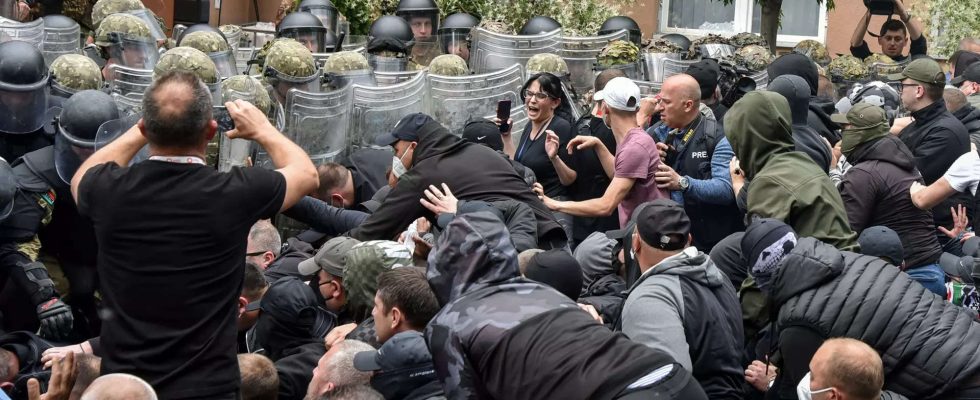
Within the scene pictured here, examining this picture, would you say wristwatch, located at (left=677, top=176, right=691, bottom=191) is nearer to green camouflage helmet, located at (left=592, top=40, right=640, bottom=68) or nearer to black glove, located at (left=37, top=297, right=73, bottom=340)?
black glove, located at (left=37, top=297, right=73, bottom=340)

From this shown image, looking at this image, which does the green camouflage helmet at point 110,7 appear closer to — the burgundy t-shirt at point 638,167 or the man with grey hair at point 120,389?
the burgundy t-shirt at point 638,167

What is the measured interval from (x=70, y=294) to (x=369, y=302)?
1869mm

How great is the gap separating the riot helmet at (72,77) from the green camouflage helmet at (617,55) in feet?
14.7

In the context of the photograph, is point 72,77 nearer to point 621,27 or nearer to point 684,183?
point 684,183

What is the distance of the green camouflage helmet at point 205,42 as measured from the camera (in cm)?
998

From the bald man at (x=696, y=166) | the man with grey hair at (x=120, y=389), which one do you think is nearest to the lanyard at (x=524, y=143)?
the bald man at (x=696, y=166)

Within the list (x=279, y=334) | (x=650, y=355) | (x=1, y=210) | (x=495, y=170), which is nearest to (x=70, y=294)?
(x=1, y=210)

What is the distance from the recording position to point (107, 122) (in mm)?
6184

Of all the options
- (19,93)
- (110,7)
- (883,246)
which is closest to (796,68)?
(883,246)

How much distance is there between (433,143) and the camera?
6.21 metres

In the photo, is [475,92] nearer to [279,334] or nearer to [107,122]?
[107,122]

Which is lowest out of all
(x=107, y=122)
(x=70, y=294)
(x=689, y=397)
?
(x=70, y=294)

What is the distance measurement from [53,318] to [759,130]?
11.0ft

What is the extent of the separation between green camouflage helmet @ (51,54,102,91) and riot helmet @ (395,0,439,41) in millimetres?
5280
